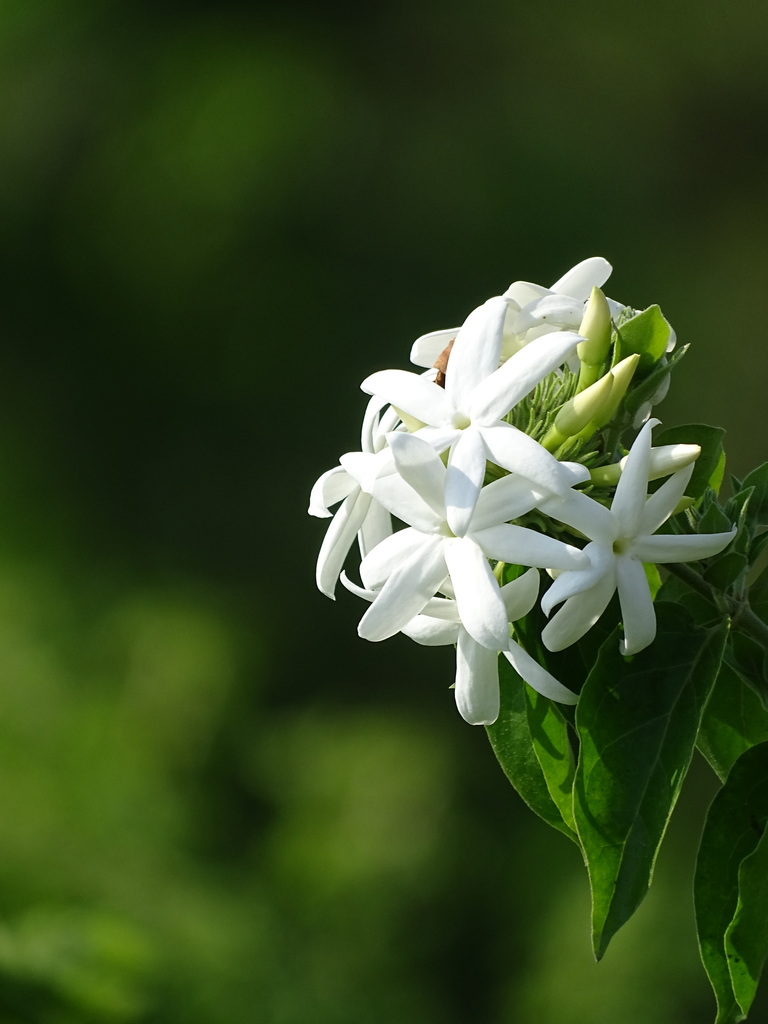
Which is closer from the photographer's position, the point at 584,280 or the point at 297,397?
the point at 584,280

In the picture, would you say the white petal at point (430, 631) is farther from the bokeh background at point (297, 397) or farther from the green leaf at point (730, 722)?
the bokeh background at point (297, 397)

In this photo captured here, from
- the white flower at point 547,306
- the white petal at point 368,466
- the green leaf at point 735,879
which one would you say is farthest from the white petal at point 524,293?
the green leaf at point 735,879

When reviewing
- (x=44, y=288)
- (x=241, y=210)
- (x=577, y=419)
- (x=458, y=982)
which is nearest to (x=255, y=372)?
(x=241, y=210)

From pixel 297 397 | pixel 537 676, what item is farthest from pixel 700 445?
pixel 297 397

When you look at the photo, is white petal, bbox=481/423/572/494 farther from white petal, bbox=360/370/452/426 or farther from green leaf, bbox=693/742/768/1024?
green leaf, bbox=693/742/768/1024

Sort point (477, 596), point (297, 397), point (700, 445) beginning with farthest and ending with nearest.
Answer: point (297, 397)
point (700, 445)
point (477, 596)

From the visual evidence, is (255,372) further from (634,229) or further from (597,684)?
(597,684)

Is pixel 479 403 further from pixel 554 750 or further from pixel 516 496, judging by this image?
pixel 554 750

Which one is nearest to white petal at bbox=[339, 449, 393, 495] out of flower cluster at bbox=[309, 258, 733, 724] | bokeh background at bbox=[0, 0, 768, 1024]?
flower cluster at bbox=[309, 258, 733, 724]
